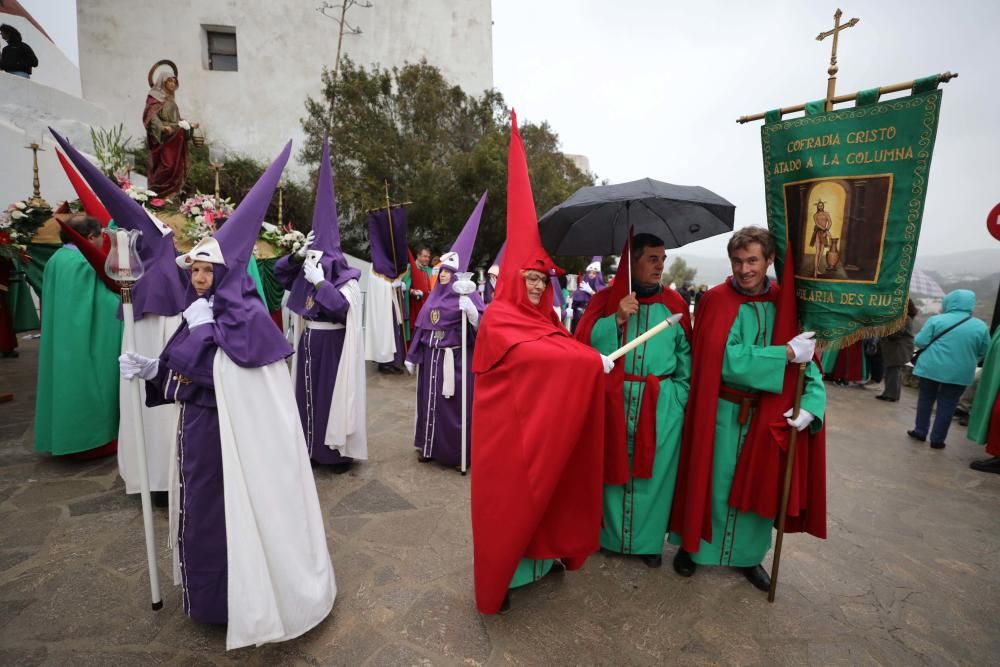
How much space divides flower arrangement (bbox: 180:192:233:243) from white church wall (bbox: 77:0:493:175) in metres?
15.4

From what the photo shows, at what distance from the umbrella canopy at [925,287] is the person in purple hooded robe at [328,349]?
7702 mm

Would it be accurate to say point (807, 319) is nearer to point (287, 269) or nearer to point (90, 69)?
point (287, 269)

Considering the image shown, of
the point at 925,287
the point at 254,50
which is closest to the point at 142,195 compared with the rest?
the point at 925,287

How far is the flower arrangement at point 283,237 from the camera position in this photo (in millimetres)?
4922

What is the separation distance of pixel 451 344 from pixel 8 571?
11.8 ft

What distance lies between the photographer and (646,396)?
9.58 feet

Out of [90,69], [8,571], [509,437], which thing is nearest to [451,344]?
[509,437]

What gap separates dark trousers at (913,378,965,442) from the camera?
18.9 feet

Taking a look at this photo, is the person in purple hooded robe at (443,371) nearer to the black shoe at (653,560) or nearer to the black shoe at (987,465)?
the black shoe at (653,560)

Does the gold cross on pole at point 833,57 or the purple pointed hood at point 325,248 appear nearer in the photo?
the gold cross on pole at point 833,57

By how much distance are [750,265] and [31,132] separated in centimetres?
1411

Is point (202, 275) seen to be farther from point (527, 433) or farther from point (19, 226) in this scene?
point (19, 226)

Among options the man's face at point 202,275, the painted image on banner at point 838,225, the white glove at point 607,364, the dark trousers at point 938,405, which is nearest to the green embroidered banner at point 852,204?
the painted image on banner at point 838,225

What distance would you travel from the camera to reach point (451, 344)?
4.80 metres
